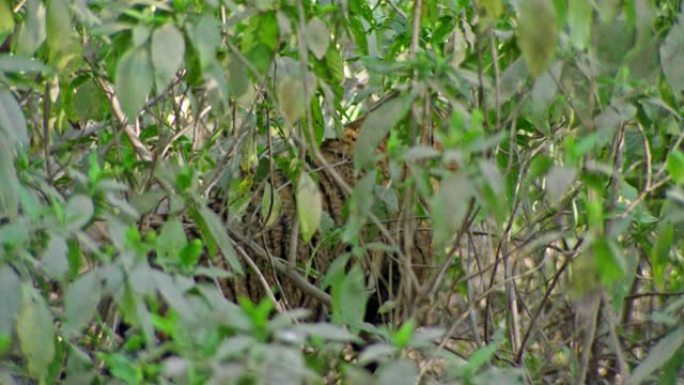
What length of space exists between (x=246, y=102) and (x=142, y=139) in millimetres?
826

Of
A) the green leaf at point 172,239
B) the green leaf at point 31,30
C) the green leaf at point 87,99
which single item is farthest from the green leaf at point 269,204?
the green leaf at point 172,239

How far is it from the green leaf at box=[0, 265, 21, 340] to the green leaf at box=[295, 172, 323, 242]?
57 cm

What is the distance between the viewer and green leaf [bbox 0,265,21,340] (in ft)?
6.07

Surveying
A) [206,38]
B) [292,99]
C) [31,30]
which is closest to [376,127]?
[292,99]

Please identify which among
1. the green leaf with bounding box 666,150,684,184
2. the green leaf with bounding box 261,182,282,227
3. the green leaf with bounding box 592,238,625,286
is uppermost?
the green leaf with bounding box 666,150,684,184

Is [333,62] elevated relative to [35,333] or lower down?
elevated

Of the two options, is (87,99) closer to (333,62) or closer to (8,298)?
(333,62)

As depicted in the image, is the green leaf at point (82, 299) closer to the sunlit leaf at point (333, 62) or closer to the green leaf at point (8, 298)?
the green leaf at point (8, 298)

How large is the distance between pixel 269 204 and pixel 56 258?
4.76 ft

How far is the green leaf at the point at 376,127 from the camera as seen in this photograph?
209cm

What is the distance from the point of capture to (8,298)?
1.85m

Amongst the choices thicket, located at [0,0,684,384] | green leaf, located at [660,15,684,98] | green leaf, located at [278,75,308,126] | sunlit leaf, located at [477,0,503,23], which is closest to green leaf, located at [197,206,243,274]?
thicket, located at [0,0,684,384]

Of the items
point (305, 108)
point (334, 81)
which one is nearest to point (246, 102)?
point (334, 81)

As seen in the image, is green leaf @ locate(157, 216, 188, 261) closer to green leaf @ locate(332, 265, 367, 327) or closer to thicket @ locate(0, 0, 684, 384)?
thicket @ locate(0, 0, 684, 384)
